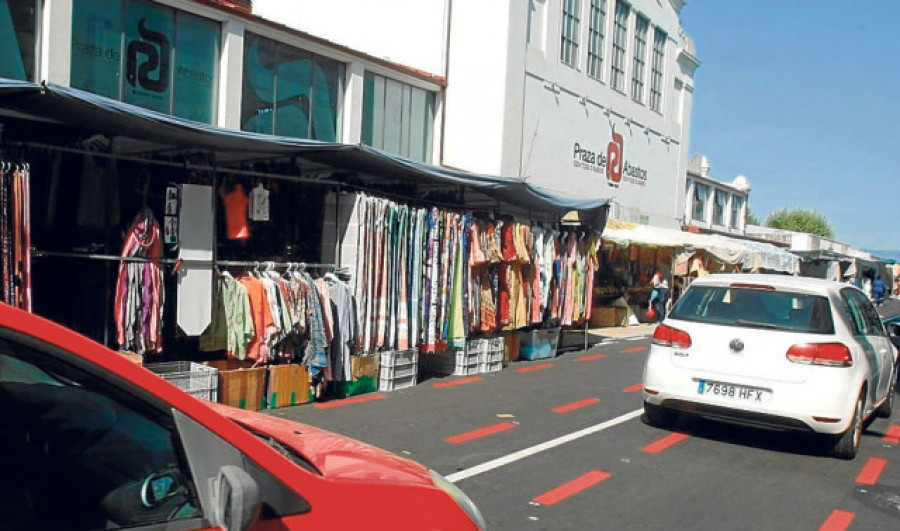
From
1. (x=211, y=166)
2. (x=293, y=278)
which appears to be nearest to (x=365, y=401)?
(x=293, y=278)

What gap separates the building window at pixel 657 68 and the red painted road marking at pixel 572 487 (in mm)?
24525

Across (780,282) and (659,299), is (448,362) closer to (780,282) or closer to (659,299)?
(780,282)

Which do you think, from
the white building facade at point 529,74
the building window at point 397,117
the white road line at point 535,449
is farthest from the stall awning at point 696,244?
the white road line at point 535,449

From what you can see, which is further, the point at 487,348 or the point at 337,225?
the point at 487,348

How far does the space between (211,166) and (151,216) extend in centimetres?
95

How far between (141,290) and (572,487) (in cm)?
458

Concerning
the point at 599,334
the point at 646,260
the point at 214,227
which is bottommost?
the point at 599,334

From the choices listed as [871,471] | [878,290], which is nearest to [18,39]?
[871,471]

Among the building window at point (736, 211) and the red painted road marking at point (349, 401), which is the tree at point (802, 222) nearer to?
the building window at point (736, 211)

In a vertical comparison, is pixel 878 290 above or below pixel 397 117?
below

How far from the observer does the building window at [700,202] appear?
119 feet

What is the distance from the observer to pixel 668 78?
3022cm

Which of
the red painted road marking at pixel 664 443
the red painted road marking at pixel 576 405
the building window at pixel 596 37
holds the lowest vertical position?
the red painted road marking at pixel 576 405

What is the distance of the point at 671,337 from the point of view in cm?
779
